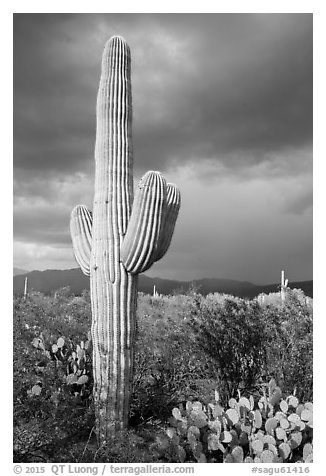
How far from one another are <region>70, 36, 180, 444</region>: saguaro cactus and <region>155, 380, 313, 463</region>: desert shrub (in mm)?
631

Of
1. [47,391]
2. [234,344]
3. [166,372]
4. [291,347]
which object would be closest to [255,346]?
[234,344]

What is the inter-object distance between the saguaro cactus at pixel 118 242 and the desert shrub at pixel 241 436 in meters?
0.63

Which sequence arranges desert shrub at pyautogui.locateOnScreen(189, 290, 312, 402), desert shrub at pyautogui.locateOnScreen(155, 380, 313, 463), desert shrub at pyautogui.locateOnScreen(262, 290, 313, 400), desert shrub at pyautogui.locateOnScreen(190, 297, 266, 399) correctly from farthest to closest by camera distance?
desert shrub at pyautogui.locateOnScreen(190, 297, 266, 399) → desert shrub at pyautogui.locateOnScreen(189, 290, 312, 402) → desert shrub at pyautogui.locateOnScreen(262, 290, 313, 400) → desert shrub at pyautogui.locateOnScreen(155, 380, 313, 463)

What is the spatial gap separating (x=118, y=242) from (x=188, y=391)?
197 centimetres

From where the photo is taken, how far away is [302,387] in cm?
528

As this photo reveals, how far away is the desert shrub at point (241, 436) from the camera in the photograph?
4.09 m

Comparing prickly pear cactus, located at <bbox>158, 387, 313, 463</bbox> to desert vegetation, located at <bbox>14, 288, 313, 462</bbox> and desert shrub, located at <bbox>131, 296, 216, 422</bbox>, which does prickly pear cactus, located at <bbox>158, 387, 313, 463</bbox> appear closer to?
desert vegetation, located at <bbox>14, 288, 313, 462</bbox>

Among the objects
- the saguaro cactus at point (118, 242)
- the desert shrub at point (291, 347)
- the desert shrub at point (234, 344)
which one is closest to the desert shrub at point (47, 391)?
the saguaro cactus at point (118, 242)

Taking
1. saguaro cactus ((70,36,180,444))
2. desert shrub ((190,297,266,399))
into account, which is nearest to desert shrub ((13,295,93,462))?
saguaro cactus ((70,36,180,444))

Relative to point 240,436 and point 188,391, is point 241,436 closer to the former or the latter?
point 240,436

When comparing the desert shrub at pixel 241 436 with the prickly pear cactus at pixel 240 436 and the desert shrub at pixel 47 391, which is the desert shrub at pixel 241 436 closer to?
the prickly pear cactus at pixel 240 436

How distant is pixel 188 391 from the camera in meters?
5.64

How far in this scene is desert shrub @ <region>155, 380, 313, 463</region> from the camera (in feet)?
13.4
